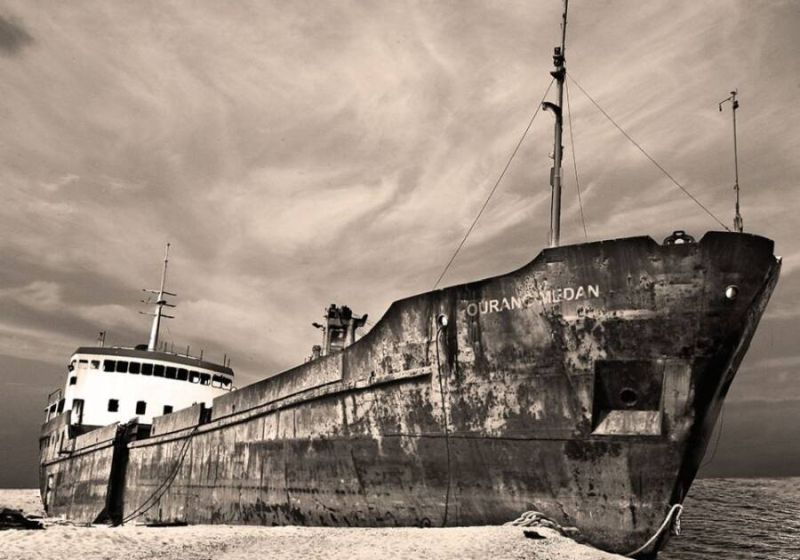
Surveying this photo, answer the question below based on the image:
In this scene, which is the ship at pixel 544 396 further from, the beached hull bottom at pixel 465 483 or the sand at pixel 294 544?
the sand at pixel 294 544

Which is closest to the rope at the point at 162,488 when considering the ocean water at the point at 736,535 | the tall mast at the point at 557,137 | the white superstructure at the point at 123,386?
the white superstructure at the point at 123,386

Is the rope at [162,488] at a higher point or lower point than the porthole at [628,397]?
lower

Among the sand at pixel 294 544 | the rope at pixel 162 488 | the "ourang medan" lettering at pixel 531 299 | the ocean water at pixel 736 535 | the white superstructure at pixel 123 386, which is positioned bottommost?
the ocean water at pixel 736 535

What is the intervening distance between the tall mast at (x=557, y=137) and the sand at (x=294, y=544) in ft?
14.1

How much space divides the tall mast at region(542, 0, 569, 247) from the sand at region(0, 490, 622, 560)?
14.1 ft

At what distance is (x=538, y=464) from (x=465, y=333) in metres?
1.99

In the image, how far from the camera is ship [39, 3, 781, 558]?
757 centimetres

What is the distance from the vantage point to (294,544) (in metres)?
8.41

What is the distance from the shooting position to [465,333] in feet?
28.9

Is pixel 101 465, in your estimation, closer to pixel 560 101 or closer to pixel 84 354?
pixel 84 354

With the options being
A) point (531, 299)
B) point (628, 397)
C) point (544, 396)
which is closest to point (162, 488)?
point (544, 396)

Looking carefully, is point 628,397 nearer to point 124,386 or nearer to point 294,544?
point 294,544

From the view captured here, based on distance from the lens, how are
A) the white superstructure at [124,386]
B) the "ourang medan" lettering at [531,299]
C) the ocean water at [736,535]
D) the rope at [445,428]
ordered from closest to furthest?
the "ourang medan" lettering at [531,299]
the rope at [445,428]
the ocean water at [736,535]
the white superstructure at [124,386]

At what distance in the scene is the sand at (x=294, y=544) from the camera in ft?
23.2
